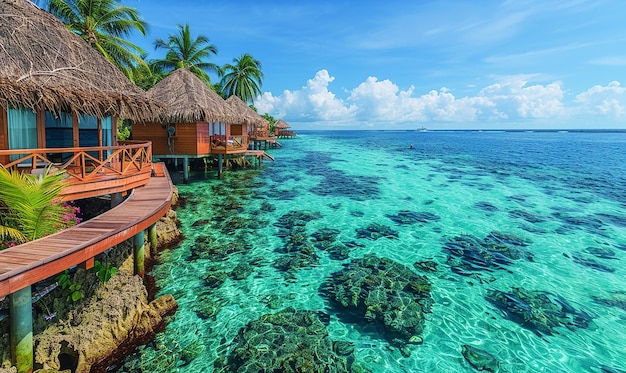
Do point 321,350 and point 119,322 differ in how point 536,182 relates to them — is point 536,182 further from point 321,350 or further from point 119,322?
point 119,322

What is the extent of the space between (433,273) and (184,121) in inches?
576

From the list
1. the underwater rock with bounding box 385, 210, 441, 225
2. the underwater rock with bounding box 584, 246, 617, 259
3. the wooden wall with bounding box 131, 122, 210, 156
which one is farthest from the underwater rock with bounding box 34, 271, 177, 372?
the wooden wall with bounding box 131, 122, 210, 156

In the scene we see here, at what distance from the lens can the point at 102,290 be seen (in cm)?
626

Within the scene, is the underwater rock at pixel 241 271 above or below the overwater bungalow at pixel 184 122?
below

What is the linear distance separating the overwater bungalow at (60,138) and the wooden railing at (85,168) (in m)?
0.02

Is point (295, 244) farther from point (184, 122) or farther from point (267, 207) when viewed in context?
point (184, 122)

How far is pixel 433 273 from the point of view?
893 cm

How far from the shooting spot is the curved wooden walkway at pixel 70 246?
4305mm

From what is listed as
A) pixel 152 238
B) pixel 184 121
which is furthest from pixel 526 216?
pixel 184 121

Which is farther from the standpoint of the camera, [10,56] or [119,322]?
[10,56]

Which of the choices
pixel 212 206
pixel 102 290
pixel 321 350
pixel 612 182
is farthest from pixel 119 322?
pixel 612 182

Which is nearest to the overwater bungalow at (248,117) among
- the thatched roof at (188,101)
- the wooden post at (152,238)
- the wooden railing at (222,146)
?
the wooden railing at (222,146)

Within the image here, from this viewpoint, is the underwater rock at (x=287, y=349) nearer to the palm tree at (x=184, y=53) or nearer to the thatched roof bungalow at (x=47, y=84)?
the thatched roof bungalow at (x=47, y=84)

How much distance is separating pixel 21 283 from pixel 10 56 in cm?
628
